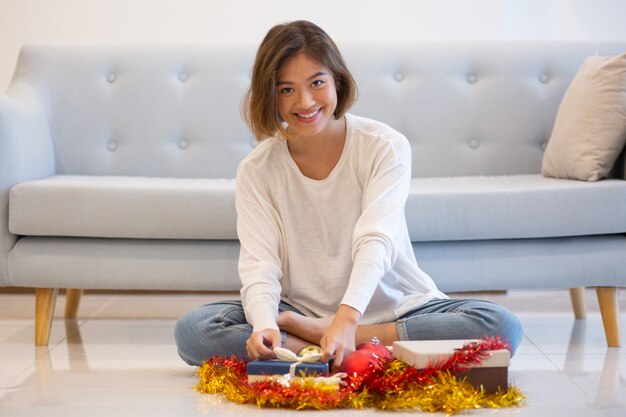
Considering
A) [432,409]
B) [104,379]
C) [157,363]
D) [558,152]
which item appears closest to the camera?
[432,409]

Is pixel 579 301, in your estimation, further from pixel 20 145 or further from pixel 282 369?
pixel 20 145

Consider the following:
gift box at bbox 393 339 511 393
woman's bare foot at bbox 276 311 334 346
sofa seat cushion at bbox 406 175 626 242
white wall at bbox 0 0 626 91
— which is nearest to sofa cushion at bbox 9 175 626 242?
sofa seat cushion at bbox 406 175 626 242

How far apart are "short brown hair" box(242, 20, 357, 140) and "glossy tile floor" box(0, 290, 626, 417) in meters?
0.57

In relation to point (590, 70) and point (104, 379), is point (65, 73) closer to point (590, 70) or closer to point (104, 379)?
point (104, 379)

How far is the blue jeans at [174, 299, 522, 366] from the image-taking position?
5.81 feet

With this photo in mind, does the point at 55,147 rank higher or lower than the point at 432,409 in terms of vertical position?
higher

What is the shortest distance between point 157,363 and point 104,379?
21 cm

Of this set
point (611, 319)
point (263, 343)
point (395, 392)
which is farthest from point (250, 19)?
point (395, 392)

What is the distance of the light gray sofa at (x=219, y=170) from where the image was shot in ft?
7.38

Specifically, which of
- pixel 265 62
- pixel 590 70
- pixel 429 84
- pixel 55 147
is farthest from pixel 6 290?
pixel 590 70

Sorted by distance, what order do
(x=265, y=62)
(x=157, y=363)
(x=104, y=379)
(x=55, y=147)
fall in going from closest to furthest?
(x=265, y=62)
(x=104, y=379)
(x=157, y=363)
(x=55, y=147)

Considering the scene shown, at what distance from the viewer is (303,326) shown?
174cm

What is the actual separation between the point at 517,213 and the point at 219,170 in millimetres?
1010

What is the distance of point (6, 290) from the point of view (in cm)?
339
